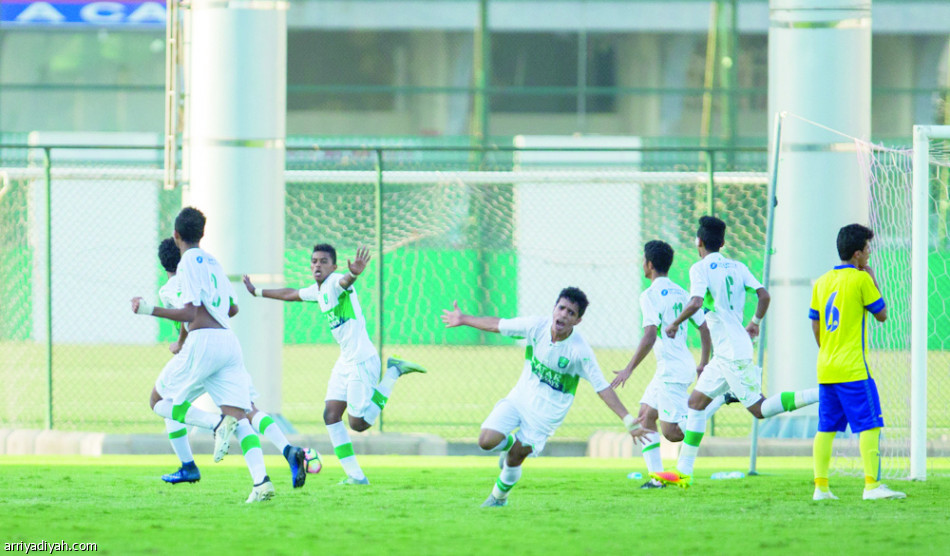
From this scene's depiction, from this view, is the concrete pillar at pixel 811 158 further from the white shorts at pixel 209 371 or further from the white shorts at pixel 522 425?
the white shorts at pixel 209 371

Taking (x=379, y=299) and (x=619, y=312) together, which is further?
(x=619, y=312)

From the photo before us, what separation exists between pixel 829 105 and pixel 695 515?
4.95 m

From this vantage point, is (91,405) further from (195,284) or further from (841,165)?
(841,165)

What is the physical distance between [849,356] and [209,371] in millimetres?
3827

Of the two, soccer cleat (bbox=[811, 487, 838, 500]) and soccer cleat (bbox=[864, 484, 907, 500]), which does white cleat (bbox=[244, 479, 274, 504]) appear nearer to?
soccer cleat (bbox=[811, 487, 838, 500])

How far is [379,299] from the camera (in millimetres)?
11836

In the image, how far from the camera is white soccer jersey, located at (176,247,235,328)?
8.12m

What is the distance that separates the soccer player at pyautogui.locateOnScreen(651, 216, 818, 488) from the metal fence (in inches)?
249

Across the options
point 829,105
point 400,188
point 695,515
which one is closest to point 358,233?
Result: point 400,188

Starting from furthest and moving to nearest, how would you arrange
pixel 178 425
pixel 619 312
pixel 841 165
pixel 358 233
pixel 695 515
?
pixel 358 233, pixel 619 312, pixel 841 165, pixel 178 425, pixel 695 515

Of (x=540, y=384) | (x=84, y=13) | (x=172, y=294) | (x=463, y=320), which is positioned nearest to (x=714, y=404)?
(x=540, y=384)

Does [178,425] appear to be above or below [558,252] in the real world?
below

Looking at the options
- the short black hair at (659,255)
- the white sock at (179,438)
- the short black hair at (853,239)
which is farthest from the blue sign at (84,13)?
the short black hair at (853,239)

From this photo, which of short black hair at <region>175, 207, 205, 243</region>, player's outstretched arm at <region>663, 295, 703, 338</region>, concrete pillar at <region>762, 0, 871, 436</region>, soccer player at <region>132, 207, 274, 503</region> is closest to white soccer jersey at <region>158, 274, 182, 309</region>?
soccer player at <region>132, 207, 274, 503</region>
